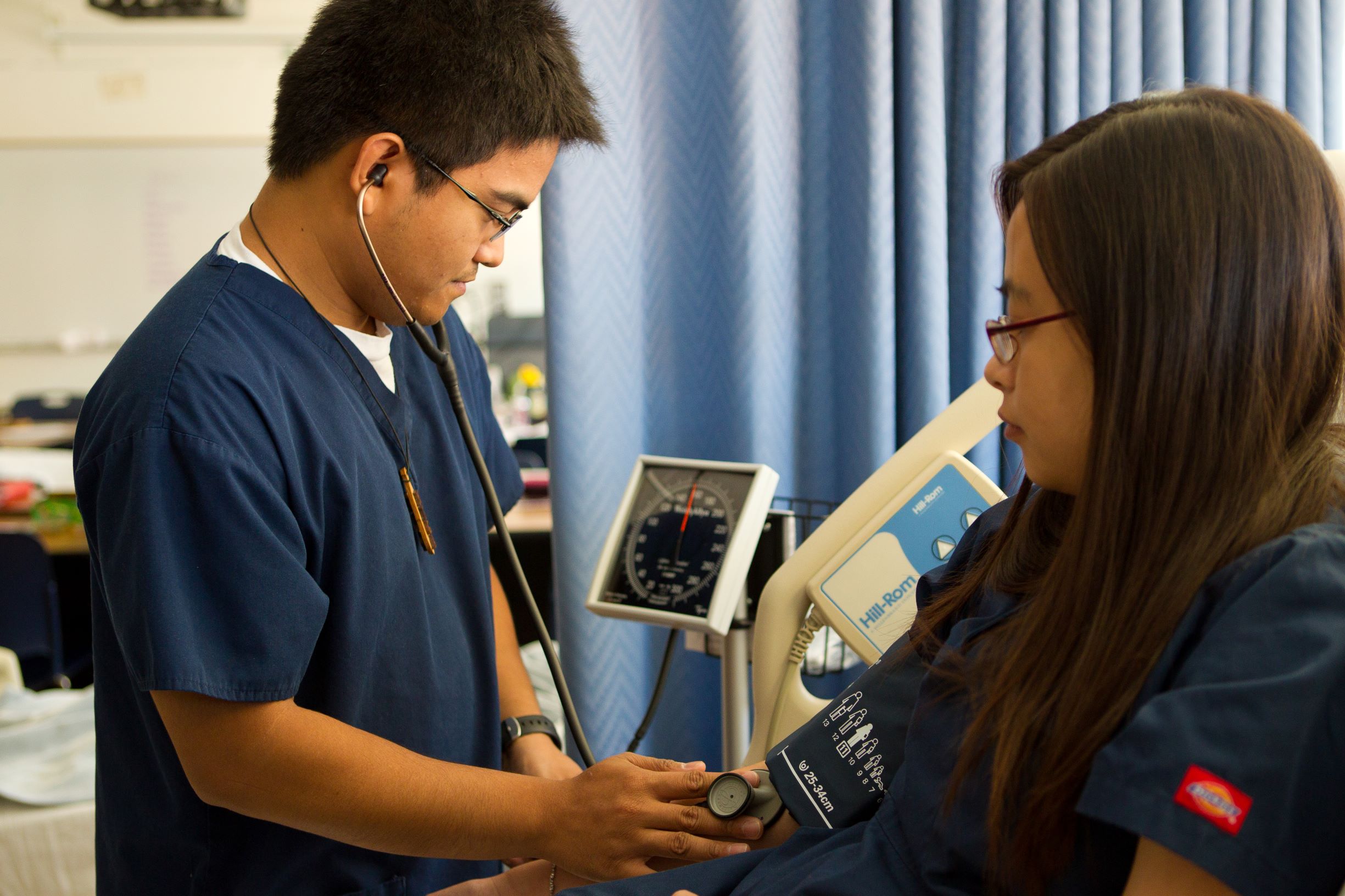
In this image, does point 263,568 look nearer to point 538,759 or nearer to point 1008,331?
point 538,759

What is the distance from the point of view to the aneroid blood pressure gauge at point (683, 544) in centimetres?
129

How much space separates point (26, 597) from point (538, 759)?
2045mm

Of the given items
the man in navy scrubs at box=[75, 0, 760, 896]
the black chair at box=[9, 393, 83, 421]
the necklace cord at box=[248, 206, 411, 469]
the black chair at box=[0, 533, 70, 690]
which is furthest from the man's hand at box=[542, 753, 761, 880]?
the black chair at box=[9, 393, 83, 421]

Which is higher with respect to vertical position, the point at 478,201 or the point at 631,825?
the point at 478,201

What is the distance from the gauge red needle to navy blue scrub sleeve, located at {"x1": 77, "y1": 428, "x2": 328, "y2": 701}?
547 mm


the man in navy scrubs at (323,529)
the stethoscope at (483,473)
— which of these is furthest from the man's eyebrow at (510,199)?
the stethoscope at (483,473)

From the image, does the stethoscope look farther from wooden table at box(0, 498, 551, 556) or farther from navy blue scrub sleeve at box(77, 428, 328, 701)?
wooden table at box(0, 498, 551, 556)

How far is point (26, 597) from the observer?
265 centimetres

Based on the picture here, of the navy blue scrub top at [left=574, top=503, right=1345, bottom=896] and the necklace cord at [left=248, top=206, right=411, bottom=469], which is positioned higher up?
the necklace cord at [left=248, top=206, right=411, bottom=469]

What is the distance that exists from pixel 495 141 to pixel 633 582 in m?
0.60

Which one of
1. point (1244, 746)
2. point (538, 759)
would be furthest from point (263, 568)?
point (1244, 746)

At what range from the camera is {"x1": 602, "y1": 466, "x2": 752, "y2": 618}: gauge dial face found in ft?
4.29

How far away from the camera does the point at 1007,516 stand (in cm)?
97

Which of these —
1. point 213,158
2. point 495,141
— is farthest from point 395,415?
point 213,158
